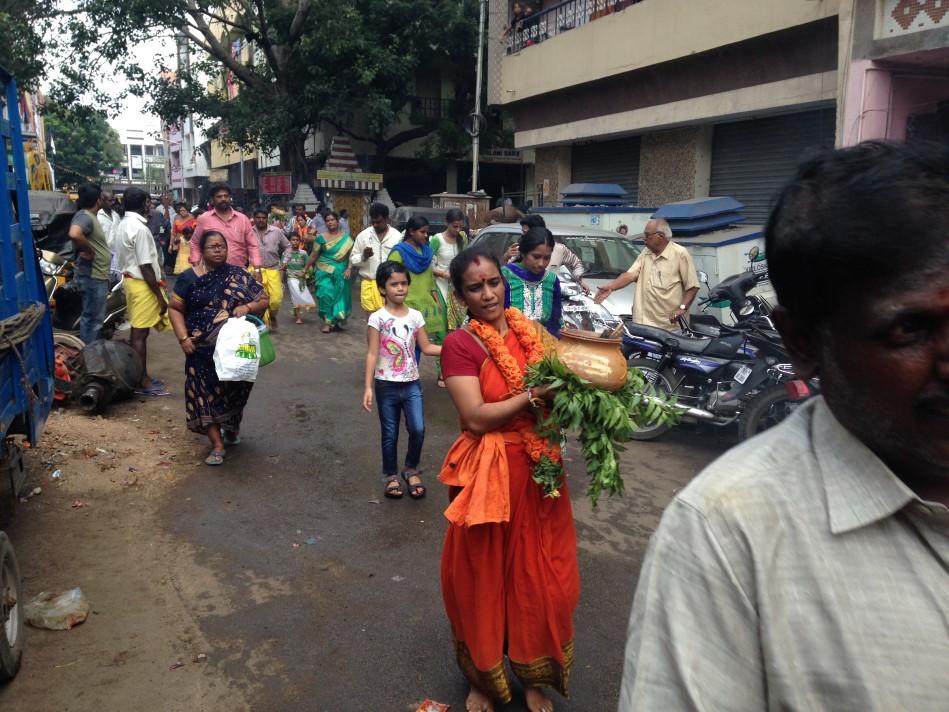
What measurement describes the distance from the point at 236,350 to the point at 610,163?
13195 millimetres

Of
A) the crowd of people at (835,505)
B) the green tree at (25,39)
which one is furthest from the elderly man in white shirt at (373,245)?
the green tree at (25,39)

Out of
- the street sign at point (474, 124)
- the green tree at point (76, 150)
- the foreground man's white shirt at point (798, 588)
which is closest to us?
the foreground man's white shirt at point (798, 588)

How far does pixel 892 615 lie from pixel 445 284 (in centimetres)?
882

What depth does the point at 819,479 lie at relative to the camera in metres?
1.00

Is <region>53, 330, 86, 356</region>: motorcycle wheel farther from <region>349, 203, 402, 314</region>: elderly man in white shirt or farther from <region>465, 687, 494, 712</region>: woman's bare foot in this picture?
<region>465, 687, 494, 712</region>: woman's bare foot

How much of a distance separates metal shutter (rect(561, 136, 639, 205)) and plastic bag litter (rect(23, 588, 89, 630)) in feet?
46.2

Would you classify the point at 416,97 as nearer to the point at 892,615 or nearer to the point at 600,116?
the point at 600,116

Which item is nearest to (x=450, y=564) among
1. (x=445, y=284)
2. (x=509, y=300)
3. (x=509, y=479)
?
(x=509, y=479)

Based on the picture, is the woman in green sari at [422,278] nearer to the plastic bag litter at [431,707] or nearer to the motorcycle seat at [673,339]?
the motorcycle seat at [673,339]

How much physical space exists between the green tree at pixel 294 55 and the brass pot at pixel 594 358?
67.0ft

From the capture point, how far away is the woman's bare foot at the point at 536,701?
9.95ft

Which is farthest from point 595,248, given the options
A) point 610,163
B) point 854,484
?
point 610,163

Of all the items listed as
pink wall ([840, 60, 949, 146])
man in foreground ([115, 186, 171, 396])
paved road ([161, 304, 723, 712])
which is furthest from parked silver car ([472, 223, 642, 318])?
man in foreground ([115, 186, 171, 396])

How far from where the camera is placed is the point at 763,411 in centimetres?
580
